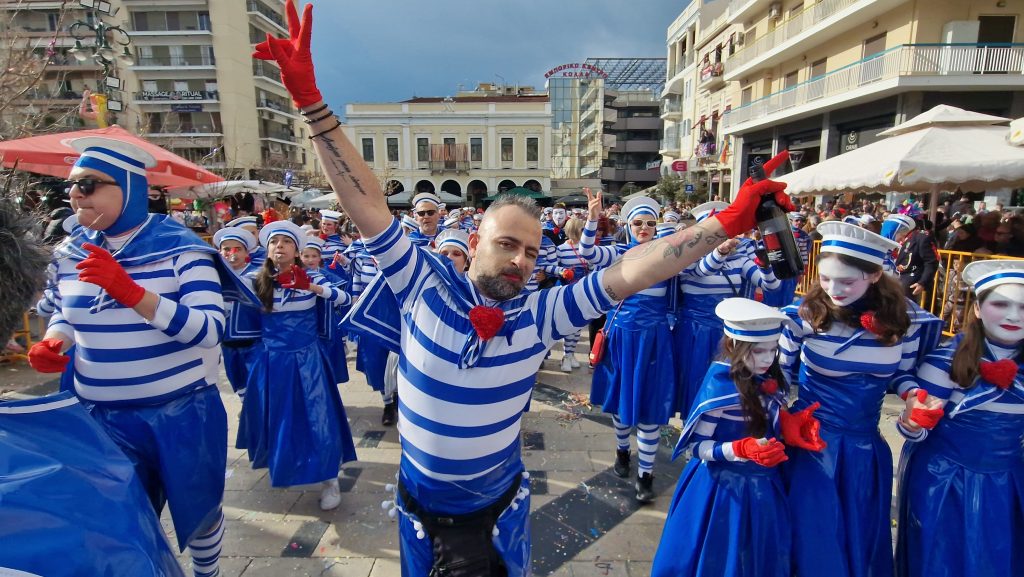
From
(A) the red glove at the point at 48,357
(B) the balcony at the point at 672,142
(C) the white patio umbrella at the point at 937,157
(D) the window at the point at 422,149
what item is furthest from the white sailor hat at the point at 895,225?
(D) the window at the point at 422,149

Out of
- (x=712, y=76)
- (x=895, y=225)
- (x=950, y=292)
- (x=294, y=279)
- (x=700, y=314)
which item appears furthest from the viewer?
(x=712, y=76)

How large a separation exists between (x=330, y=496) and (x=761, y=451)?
2830 millimetres

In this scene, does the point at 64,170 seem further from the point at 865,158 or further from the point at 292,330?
the point at 865,158

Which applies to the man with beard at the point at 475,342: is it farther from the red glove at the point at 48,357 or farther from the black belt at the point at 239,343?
the black belt at the point at 239,343

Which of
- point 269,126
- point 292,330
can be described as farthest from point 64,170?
point 269,126

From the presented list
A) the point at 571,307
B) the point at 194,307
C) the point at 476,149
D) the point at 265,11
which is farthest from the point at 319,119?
the point at 265,11

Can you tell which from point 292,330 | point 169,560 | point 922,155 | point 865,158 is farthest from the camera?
point 865,158

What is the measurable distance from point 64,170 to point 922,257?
11532 mm

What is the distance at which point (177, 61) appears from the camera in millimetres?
38031

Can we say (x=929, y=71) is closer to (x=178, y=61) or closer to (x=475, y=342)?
(x=475, y=342)

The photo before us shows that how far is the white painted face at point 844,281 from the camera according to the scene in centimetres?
240

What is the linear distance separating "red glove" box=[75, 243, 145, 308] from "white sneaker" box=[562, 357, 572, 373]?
17.6 ft

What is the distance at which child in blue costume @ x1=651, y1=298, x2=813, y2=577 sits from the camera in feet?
7.47

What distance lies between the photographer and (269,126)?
4262cm
